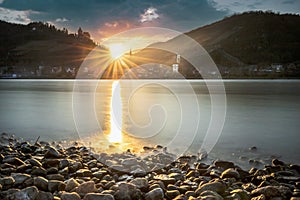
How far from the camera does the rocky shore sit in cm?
401

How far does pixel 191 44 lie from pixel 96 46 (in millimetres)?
60622

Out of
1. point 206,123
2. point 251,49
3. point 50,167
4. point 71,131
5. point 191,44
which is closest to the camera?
point 50,167

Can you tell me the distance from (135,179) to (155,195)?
0.52 metres

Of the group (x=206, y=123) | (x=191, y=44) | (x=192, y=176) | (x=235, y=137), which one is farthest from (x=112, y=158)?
(x=191, y=44)

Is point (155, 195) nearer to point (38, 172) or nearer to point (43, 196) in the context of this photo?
point (43, 196)

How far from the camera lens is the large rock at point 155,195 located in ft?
13.2

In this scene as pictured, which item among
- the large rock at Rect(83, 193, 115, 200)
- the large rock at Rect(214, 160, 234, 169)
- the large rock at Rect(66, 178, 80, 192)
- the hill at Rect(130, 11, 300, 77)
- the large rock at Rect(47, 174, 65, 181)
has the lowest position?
the large rock at Rect(214, 160, 234, 169)

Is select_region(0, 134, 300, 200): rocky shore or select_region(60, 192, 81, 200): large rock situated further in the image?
select_region(0, 134, 300, 200): rocky shore

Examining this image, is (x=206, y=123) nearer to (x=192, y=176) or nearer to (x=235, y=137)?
(x=235, y=137)

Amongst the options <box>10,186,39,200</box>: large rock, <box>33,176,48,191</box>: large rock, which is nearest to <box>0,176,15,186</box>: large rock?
<box>33,176,48,191</box>: large rock

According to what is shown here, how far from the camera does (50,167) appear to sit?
5488 millimetres

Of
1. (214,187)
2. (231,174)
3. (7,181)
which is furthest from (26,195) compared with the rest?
(231,174)

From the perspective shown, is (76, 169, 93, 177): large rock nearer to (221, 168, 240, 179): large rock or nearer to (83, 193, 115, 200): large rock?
(83, 193, 115, 200): large rock

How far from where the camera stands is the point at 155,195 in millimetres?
4043
